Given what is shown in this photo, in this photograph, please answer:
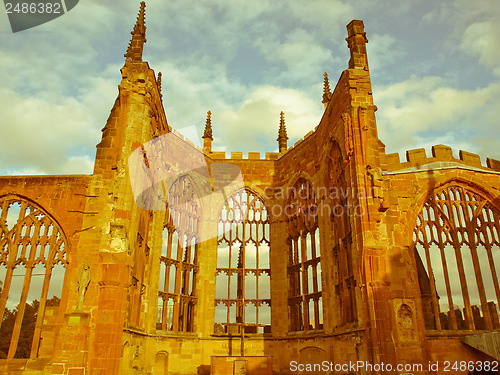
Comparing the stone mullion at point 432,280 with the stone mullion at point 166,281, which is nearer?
the stone mullion at point 432,280

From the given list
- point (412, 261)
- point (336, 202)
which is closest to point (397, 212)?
point (412, 261)

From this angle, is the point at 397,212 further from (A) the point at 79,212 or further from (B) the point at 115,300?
(A) the point at 79,212

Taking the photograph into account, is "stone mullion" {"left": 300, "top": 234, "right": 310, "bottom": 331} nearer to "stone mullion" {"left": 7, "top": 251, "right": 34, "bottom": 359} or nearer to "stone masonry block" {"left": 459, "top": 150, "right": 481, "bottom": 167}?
"stone masonry block" {"left": 459, "top": 150, "right": 481, "bottom": 167}

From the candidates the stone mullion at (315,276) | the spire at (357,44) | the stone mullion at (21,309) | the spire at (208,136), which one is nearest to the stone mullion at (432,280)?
the stone mullion at (315,276)

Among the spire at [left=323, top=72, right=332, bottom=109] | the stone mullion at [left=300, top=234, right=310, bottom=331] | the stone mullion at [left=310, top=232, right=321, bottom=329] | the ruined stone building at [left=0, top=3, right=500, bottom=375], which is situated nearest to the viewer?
the ruined stone building at [left=0, top=3, right=500, bottom=375]

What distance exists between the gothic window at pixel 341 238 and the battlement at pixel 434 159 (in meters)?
2.12

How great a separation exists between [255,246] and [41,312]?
10855 millimetres

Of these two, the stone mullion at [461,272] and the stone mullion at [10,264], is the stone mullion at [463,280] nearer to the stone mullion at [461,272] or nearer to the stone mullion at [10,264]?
the stone mullion at [461,272]

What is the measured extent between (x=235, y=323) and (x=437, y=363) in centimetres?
1012

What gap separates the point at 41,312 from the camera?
49.9 feet

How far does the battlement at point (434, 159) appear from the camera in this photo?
16938 mm

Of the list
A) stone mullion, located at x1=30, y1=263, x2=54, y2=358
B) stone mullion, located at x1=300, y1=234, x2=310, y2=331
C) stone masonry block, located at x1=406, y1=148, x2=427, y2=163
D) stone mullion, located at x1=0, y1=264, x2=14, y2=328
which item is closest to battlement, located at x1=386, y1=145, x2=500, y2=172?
stone masonry block, located at x1=406, y1=148, x2=427, y2=163

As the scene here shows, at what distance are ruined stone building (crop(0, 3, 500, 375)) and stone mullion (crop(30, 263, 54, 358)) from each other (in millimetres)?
53

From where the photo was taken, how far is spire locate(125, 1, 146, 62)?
1755cm
